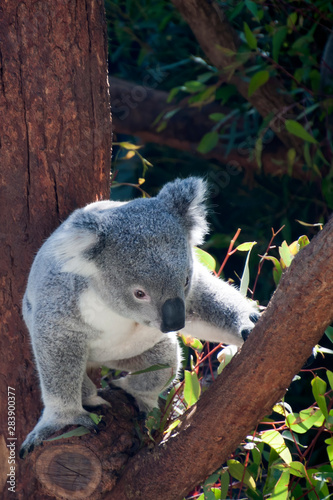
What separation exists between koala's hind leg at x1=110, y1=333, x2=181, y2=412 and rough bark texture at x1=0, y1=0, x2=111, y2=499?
38 cm

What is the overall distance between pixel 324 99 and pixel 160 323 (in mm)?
2328

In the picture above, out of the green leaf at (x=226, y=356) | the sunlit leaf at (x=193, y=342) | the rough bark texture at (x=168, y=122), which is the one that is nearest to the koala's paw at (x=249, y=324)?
the green leaf at (x=226, y=356)

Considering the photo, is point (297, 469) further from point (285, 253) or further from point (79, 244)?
point (79, 244)

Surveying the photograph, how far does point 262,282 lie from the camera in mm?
→ 4020

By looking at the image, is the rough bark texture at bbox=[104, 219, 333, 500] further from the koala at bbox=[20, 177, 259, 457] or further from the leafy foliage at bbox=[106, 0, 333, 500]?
the leafy foliage at bbox=[106, 0, 333, 500]

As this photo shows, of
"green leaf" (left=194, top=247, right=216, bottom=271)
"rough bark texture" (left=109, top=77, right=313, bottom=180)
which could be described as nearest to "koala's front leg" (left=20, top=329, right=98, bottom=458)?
"green leaf" (left=194, top=247, right=216, bottom=271)

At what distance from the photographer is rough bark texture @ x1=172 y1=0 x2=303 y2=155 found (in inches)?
141

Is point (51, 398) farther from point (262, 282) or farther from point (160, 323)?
point (262, 282)

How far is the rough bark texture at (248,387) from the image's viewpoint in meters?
1.68

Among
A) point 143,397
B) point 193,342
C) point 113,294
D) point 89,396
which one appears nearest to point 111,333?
point 113,294

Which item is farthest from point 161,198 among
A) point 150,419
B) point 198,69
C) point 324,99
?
point 198,69

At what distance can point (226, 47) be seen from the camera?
3.71 meters

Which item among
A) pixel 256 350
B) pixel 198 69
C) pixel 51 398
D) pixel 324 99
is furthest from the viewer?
pixel 198 69

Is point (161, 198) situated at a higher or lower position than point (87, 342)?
higher
